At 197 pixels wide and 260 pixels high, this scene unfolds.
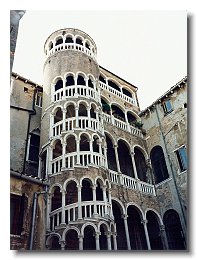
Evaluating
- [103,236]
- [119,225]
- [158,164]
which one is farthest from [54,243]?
[158,164]

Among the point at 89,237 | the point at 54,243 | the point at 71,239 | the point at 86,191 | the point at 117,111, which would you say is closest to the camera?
the point at 54,243

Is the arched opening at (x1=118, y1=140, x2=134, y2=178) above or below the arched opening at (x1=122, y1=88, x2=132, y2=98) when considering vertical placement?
below

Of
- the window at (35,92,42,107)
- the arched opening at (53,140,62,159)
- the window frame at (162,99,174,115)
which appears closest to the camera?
the arched opening at (53,140,62,159)

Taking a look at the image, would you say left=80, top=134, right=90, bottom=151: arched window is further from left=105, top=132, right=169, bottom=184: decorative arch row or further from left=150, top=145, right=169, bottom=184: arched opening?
left=150, top=145, right=169, bottom=184: arched opening

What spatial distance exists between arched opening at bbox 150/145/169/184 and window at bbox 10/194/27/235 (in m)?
6.27

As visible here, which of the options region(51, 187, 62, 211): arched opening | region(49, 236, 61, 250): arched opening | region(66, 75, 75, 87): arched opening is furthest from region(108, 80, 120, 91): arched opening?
region(49, 236, 61, 250): arched opening

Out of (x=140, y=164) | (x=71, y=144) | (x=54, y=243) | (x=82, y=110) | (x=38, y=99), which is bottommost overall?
(x=54, y=243)

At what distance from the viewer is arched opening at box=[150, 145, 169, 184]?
12.2 metres

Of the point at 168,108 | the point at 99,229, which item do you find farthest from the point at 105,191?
the point at 168,108

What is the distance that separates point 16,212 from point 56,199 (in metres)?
1.89

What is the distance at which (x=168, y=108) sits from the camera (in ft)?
43.0

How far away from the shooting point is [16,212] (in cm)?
747

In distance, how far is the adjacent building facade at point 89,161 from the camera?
Answer: 8164 mm

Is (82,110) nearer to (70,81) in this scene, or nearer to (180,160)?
(70,81)
